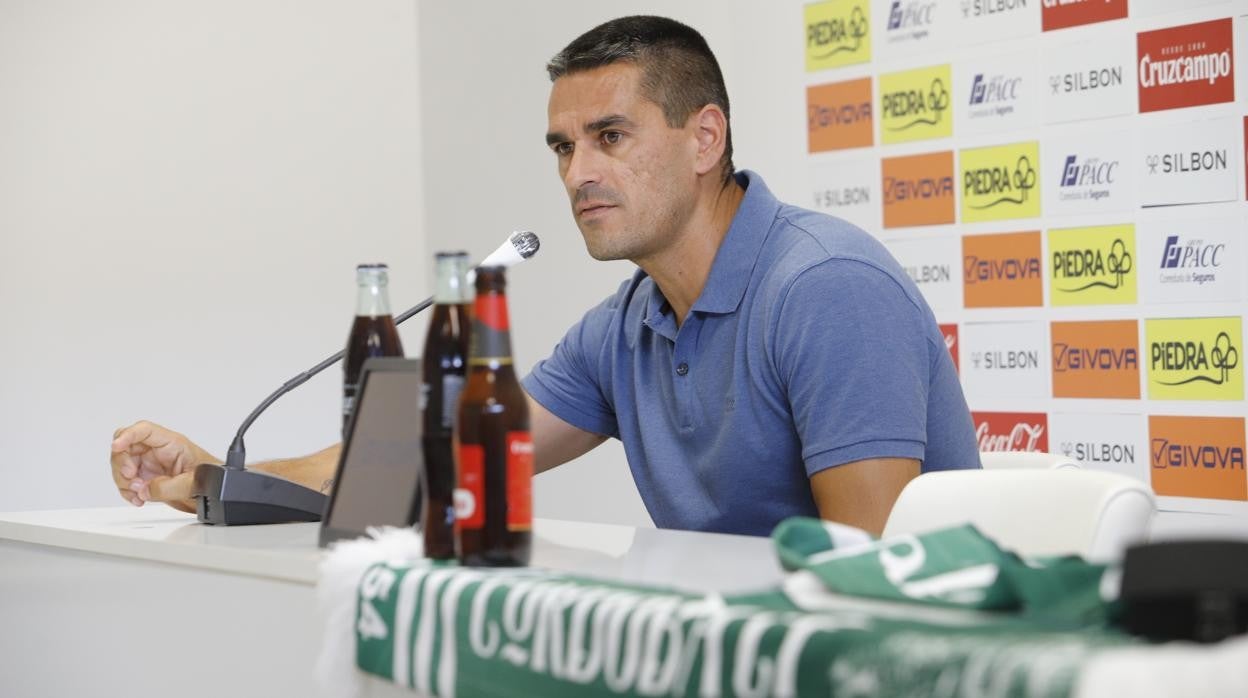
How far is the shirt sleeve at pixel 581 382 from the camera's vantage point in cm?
206

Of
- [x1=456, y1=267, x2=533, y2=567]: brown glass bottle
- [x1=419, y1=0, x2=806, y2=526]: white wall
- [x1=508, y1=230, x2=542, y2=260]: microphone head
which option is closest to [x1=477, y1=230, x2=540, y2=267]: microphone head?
[x1=508, y1=230, x2=542, y2=260]: microphone head

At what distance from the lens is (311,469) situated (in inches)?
70.5

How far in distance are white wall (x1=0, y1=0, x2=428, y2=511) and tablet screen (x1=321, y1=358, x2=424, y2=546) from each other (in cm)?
262

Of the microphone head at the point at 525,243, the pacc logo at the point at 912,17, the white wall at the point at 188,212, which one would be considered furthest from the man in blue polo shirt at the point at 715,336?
the white wall at the point at 188,212

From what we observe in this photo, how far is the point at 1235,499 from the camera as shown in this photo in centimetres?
256

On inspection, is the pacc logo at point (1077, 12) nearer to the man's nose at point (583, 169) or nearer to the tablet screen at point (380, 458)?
the man's nose at point (583, 169)

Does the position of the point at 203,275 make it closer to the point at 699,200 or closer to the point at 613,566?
the point at 699,200

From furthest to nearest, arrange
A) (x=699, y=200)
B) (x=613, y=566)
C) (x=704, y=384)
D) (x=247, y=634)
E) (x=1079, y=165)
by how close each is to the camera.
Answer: (x=1079, y=165), (x=699, y=200), (x=704, y=384), (x=247, y=634), (x=613, y=566)

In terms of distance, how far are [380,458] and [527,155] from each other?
2.86 metres

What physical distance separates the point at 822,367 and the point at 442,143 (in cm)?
288

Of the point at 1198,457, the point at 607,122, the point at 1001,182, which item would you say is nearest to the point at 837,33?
the point at 1001,182

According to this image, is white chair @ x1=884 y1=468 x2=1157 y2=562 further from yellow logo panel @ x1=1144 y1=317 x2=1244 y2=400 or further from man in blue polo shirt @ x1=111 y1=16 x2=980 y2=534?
yellow logo panel @ x1=1144 y1=317 x2=1244 y2=400

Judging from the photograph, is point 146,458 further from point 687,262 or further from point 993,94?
point 993,94

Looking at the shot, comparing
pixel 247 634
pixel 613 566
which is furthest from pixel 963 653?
pixel 247 634
